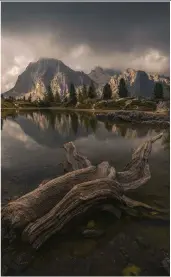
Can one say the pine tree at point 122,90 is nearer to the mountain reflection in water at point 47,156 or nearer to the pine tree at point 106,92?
the pine tree at point 106,92

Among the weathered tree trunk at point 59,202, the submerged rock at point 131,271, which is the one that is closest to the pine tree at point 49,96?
the weathered tree trunk at point 59,202

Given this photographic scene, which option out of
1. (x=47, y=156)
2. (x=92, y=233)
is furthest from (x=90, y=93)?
(x=92, y=233)

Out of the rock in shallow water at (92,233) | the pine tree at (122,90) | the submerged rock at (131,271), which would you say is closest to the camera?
the submerged rock at (131,271)

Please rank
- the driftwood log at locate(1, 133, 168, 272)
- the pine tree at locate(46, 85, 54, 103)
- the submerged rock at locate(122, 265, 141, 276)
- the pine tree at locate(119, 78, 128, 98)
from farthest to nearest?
1. the pine tree at locate(46, 85, 54, 103)
2. the pine tree at locate(119, 78, 128, 98)
3. the driftwood log at locate(1, 133, 168, 272)
4. the submerged rock at locate(122, 265, 141, 276)

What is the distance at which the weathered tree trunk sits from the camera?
978cm

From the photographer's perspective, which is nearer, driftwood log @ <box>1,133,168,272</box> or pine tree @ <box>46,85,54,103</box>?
driftwood log @ <box>1,133,168,272</box>

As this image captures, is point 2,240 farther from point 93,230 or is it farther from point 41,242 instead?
point 93,230

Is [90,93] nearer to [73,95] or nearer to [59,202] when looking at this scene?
[73,95]

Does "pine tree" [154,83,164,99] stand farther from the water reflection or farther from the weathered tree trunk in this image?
the weathered tree trunk

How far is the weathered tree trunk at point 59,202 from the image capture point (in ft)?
32.1

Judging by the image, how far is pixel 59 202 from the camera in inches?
405

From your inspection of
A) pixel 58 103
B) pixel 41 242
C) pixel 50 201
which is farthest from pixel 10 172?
pixel 58 103

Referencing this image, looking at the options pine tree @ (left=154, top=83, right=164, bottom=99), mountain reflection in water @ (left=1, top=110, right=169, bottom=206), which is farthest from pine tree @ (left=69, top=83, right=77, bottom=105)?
mountain reflection in water @ (left=1, top=110, right=169, bottom=206)

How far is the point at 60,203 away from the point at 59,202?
0.11m
